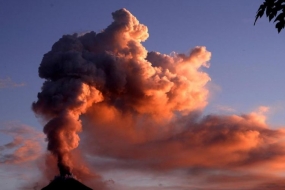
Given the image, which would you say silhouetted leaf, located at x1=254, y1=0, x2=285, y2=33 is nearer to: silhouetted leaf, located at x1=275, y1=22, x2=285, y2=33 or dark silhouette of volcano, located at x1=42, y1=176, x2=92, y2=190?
silhouetted leaf, located at x1=275, y1=22, x2=285, y2=33

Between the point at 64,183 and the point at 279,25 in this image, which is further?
the point at 64,183

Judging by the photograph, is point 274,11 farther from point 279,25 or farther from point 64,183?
point 64,183

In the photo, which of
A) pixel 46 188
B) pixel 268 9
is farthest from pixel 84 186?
pixel 268 9

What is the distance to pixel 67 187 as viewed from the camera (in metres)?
119

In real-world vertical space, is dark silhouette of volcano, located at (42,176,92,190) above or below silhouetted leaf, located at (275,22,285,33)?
above

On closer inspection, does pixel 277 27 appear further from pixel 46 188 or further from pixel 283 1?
pixel 46 188

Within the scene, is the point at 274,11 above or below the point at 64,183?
below

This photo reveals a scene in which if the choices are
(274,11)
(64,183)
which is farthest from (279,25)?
(64,183)

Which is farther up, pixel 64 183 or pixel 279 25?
pixel 64 183

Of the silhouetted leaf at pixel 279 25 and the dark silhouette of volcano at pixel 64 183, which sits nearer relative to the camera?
the silhouetted leaf at pixel 279 25

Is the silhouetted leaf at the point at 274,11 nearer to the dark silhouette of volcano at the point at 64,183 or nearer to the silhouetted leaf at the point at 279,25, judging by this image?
the silhouetted leaf at the point at 279,25

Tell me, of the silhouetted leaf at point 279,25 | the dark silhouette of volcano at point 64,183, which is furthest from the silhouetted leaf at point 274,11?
the dark silhouette of volcano at point 64,183

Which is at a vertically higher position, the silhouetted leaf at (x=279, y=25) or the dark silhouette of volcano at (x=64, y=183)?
the dark silhouette of volcano at (x=64, y=183)

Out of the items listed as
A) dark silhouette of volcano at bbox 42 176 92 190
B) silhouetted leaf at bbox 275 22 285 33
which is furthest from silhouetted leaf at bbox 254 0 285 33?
dark silhouette of volcano at bbox 42 176 92 190
